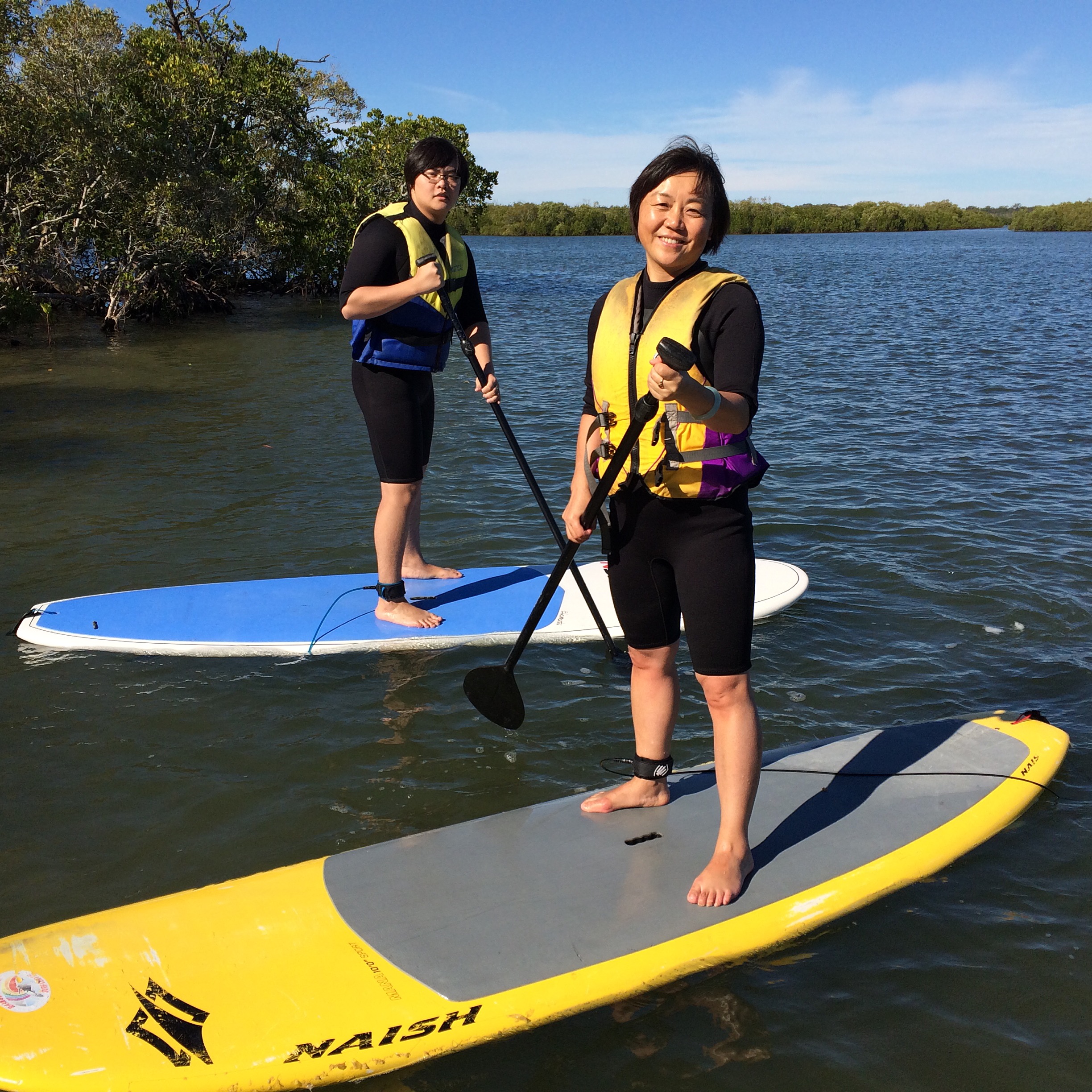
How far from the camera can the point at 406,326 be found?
4.27m

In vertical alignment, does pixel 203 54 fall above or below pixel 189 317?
above

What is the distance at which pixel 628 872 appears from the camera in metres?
2.80

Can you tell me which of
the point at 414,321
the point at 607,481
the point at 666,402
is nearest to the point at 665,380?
the point at 666,402

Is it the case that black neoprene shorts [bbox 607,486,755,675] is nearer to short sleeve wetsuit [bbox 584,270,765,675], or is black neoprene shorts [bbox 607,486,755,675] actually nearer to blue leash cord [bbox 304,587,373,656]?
short sleeve wetsuit [bbox 584,270,765,675]

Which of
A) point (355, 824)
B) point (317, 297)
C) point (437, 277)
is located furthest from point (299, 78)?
point (355, 824)

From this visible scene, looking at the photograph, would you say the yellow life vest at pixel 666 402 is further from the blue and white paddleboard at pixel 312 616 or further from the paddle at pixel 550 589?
the blue and white paddleboard at pixel 312 616

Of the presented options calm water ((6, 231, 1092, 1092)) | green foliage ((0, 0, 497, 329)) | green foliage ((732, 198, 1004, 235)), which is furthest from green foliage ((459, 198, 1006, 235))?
calm water ((6, 231, 1092, 1092))

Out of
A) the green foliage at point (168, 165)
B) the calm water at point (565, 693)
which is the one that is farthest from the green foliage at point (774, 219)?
the calm water at point (565, 693)

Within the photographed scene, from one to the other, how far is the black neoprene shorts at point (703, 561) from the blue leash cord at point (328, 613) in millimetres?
2422

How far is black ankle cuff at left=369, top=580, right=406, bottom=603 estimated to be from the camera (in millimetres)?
4844

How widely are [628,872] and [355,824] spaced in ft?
3.82

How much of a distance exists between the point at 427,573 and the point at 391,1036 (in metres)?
3.34

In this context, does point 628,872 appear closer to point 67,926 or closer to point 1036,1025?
point 1036,1025

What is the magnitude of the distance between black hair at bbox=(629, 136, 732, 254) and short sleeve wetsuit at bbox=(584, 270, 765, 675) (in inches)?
7.8
